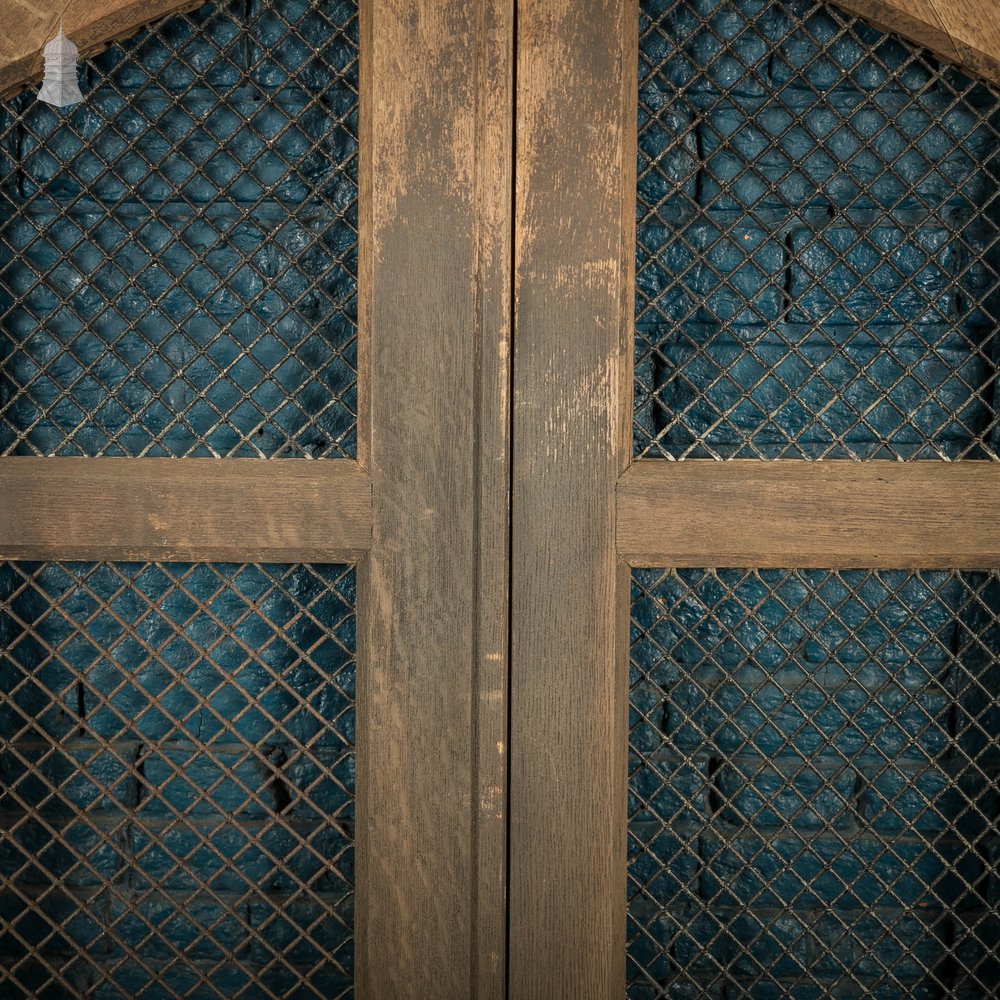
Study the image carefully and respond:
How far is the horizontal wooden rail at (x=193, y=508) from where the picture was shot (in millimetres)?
993

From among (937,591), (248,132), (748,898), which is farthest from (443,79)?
(748,898)

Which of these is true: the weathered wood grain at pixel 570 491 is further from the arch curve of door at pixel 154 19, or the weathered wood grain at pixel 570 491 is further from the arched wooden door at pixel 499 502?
the arch curve of door at pixel 154 19

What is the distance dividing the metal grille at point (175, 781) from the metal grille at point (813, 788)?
15.3 inches

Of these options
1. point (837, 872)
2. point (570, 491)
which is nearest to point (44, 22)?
point (570, 491)

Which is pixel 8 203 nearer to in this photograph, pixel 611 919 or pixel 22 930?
pixel 22 930

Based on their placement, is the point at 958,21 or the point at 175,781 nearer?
the point at 958,21

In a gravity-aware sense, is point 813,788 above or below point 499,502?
below

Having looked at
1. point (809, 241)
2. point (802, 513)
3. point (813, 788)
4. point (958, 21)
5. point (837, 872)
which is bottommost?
point (837, 872)

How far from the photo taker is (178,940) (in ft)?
3.54

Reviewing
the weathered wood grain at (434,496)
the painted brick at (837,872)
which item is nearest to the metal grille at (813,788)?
the painted brick at (837,872)

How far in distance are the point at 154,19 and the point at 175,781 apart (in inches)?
36.4

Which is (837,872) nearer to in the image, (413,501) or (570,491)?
(570,491)

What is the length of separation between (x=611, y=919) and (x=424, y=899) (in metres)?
0.22

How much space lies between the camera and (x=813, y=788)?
41.4 inches
